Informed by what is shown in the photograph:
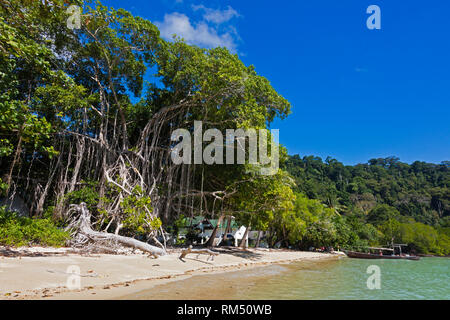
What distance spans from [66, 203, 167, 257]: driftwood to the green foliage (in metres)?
0.46

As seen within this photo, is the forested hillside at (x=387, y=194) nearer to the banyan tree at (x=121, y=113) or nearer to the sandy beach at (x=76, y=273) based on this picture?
the banyan tree at (x=121, y=113)

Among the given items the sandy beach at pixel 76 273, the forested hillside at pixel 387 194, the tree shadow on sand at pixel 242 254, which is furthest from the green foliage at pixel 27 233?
the forested hillside at pixel 387 194

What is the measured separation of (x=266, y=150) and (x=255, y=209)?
12.4 ft

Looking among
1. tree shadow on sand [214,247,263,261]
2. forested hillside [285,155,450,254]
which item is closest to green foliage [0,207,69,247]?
tree shadow on sand [214,247,263,261]

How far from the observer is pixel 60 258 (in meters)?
7.46

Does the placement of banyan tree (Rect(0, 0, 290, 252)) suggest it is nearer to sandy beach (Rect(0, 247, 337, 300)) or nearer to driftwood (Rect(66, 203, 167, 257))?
driftwood (Rect(66, 203, 167, 257))

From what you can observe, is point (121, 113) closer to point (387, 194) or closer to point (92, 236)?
point (92, 236)

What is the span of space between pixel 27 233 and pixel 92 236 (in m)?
1.79

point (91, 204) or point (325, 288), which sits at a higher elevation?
point (91, 204)

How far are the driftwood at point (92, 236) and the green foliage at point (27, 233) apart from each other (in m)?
0.46

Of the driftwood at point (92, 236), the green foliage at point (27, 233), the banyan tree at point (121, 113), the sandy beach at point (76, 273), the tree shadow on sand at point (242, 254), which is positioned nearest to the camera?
the sandy beach at point (76, 273)

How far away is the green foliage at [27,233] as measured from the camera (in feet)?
26.4
